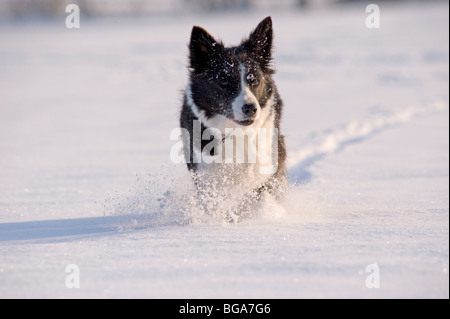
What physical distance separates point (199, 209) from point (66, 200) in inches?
61.8

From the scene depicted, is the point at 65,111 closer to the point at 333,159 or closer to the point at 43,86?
the point at 43,86

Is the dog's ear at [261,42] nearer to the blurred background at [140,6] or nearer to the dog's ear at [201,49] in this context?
the dog's ear at [201,49]

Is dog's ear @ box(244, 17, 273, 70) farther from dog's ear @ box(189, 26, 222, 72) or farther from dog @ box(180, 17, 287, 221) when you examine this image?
dog's ear @ box(189, 26, 222, 72)

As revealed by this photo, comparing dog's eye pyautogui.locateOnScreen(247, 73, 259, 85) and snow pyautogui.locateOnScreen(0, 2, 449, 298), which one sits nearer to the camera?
snow pyautogui.locateOnScreen(0, 2, 449, 298)

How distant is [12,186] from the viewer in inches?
232

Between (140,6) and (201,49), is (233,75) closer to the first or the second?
(201,49)

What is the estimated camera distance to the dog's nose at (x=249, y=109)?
4332mm

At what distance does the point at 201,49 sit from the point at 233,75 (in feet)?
1.46

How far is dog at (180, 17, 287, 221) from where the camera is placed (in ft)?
14.8

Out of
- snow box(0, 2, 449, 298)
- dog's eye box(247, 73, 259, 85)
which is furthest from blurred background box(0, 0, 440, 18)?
→ dog's eye box(247, 73, 259, 85)
